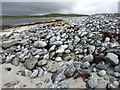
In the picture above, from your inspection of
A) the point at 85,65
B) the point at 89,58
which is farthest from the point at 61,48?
the point at 85,65

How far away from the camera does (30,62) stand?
666 cm

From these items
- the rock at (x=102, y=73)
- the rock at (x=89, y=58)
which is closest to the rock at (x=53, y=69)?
the rock at (x=89, y=58)

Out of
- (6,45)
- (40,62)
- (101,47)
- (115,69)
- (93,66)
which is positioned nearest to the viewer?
(115,69)

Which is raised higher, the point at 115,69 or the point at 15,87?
the point at 115,69

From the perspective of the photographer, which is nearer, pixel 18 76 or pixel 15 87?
pixel 15 87

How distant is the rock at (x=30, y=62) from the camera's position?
21.2 feet

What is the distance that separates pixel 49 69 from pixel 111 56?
194 centimetres

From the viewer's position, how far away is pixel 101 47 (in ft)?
23.6

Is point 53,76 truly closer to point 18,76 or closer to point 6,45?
point 18,76

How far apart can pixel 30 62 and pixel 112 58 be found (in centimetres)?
261

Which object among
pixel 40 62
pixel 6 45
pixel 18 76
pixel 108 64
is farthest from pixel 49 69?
pixel 6 45

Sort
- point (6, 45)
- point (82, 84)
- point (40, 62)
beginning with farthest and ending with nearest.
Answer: point (6, 45) < point (40, 62) < point (82, 84)

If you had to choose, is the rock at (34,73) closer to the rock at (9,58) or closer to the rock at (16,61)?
the rock at (16,61)

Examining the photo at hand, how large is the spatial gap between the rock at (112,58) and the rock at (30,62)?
227 centimetres
